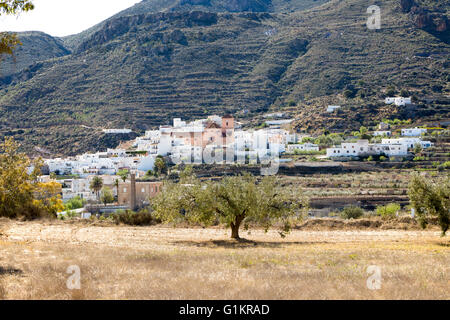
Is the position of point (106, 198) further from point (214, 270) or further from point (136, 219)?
point (214, 270)

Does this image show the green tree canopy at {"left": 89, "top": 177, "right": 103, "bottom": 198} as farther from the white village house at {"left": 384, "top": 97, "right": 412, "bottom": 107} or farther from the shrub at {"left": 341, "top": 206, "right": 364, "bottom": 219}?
the white village house at {"left": 384, "top": 97, "right": 412, "bottom": 107}

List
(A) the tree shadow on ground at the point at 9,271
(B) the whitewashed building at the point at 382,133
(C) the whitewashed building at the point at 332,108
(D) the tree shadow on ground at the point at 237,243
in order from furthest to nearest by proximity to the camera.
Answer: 1. (C) the whitewashed building at the point at 332,108
2. (B) the whitewashed building at the point at 382,133
3. (D) the tree shadow on ground at the point at 237,243
4. (A) the tree shadow on ground at the point at 9,271

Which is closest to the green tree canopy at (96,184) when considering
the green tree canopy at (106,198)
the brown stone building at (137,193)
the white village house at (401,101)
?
the green tree canopy at (106,198)

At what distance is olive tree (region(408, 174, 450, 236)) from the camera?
1750 cm

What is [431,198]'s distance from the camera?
1766cm

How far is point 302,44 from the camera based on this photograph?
338 feet

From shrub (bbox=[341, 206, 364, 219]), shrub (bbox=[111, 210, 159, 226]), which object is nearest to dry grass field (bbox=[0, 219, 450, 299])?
shrub (bbox=[111, 210, 159, 226])

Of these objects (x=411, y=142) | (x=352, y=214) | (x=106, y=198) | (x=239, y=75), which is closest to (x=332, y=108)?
(x=411, y=142)

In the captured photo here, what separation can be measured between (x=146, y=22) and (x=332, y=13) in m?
45.7

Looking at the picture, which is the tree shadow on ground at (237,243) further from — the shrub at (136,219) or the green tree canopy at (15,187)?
the green tree canopy at (15,187)

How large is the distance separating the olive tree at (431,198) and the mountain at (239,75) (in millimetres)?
53201

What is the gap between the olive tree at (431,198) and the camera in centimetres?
1750

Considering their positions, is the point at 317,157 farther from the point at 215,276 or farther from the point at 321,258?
the point at 215,276
